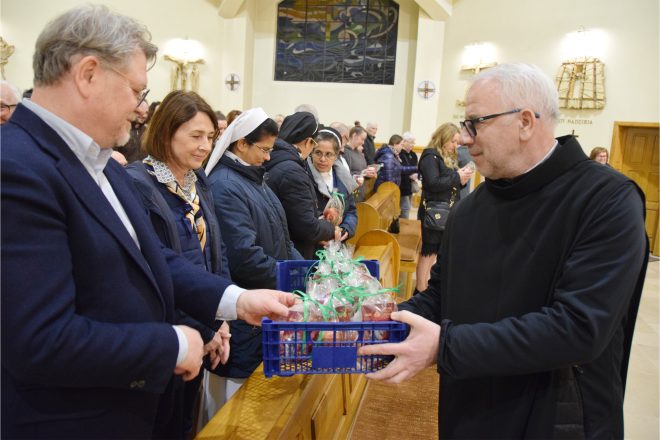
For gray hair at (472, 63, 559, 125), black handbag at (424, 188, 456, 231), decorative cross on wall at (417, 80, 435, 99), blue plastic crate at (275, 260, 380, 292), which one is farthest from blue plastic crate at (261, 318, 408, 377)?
decorative cross on wall at (417, 80, 435, 99)

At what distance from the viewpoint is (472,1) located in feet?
37.5

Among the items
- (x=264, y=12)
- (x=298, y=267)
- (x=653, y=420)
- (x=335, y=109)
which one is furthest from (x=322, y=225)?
(x=264, y=12)

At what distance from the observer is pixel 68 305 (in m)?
1.04

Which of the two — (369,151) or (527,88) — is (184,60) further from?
(527,88)

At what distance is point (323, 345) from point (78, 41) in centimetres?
97

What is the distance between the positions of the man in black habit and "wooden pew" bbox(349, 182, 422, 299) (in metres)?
2.93

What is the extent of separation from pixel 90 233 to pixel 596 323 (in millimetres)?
1234

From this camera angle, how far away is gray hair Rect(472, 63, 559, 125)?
1453 mm

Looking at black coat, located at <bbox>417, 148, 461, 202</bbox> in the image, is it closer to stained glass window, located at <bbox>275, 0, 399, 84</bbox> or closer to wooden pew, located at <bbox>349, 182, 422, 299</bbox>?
wooden pew, located at <bbox>349, 182, 422, 299</bbox>

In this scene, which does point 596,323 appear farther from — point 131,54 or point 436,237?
point 436,237

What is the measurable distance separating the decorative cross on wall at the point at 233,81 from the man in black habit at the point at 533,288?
11300mm

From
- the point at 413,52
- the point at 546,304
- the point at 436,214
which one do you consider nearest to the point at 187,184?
the point at 546,304

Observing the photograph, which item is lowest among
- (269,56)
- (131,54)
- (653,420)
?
(653,420)

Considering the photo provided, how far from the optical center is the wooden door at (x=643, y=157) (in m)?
10.1
